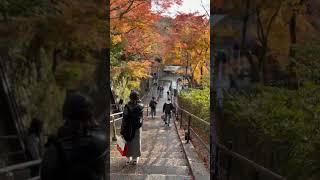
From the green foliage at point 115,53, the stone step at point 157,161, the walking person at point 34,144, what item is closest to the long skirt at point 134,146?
the stone step at point 157,161

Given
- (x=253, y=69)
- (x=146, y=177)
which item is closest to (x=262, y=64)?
(x=253, y=69)

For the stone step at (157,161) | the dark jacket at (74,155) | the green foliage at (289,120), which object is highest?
the green foliage at (289,120)

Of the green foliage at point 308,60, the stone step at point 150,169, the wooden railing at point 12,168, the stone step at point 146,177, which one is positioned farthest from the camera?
the stone step at point 150,169

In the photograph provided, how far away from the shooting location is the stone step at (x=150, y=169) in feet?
26.7

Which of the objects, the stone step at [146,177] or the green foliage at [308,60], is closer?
the green foliage at [308,60]

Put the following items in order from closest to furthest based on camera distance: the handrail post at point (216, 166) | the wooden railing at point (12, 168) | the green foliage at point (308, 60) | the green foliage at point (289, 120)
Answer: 1. the green foliage at point (289, 120)
2. the green foliage at point (308, 60)
3. the wooden railing at point (12, 168)
4. the handrail post at point (216, 166)

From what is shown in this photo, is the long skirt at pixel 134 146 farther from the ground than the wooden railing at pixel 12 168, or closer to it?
closer to it

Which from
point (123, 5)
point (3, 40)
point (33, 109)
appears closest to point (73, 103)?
point (33, 109)

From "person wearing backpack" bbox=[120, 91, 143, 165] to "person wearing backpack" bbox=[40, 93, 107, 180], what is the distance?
3.79 meters

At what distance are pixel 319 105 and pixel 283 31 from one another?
36.6 inches

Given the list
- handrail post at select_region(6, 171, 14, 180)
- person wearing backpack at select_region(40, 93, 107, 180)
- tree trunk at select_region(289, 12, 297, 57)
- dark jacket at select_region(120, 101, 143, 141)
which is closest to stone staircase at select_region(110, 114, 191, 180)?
dark jacket at select_region(120, 101, 143, 141)

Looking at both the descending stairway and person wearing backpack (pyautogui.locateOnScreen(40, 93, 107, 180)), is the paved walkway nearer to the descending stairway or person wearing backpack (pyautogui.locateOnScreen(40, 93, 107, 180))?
the descending stairway

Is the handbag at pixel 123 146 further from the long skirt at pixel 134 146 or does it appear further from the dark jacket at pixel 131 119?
the dark jacket at pixel 131 119

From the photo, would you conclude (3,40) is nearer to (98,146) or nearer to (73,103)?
(73,103)
